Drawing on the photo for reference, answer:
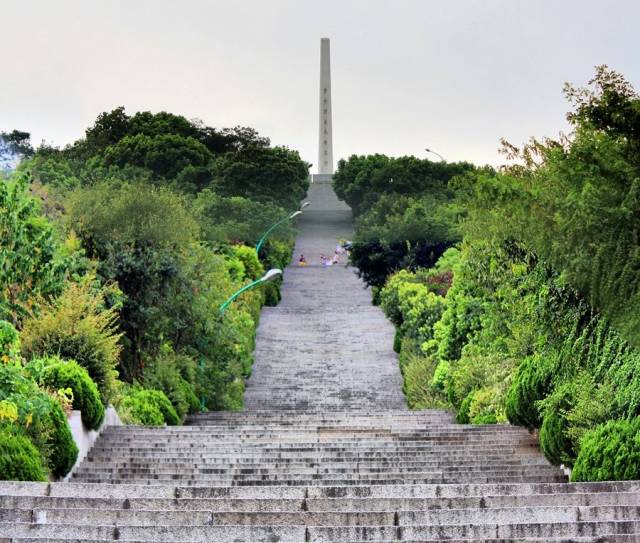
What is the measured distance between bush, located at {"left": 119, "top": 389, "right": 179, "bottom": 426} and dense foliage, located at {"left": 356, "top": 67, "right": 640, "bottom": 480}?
6.60 m

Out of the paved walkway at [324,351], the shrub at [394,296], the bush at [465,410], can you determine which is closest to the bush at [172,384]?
the bush at [465,410]

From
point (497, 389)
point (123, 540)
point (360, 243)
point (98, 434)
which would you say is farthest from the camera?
point (360, 243)

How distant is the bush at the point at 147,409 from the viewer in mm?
27516

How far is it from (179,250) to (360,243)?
2765 cm

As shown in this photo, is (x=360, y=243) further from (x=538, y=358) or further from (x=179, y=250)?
(x=538, y=358)

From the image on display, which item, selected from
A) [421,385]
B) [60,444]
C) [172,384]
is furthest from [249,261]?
[60,444]

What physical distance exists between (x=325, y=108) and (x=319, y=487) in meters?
92.7

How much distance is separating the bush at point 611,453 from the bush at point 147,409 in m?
11.1

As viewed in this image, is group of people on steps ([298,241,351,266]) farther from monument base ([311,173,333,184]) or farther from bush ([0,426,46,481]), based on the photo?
bush ([0,426,46,481])

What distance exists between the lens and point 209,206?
75000 millimetres

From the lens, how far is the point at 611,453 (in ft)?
58.7

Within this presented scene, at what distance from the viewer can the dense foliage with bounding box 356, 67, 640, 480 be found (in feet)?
64.2

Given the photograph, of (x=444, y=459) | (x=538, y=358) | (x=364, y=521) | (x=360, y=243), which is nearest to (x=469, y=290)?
(x=538, y=358)

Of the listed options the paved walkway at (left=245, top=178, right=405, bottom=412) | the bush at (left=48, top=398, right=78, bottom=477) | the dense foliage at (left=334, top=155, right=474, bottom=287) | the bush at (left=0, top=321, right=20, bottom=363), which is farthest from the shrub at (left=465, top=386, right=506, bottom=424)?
the dense foliage at (left=334, top=155, right=474, bottom=287)
